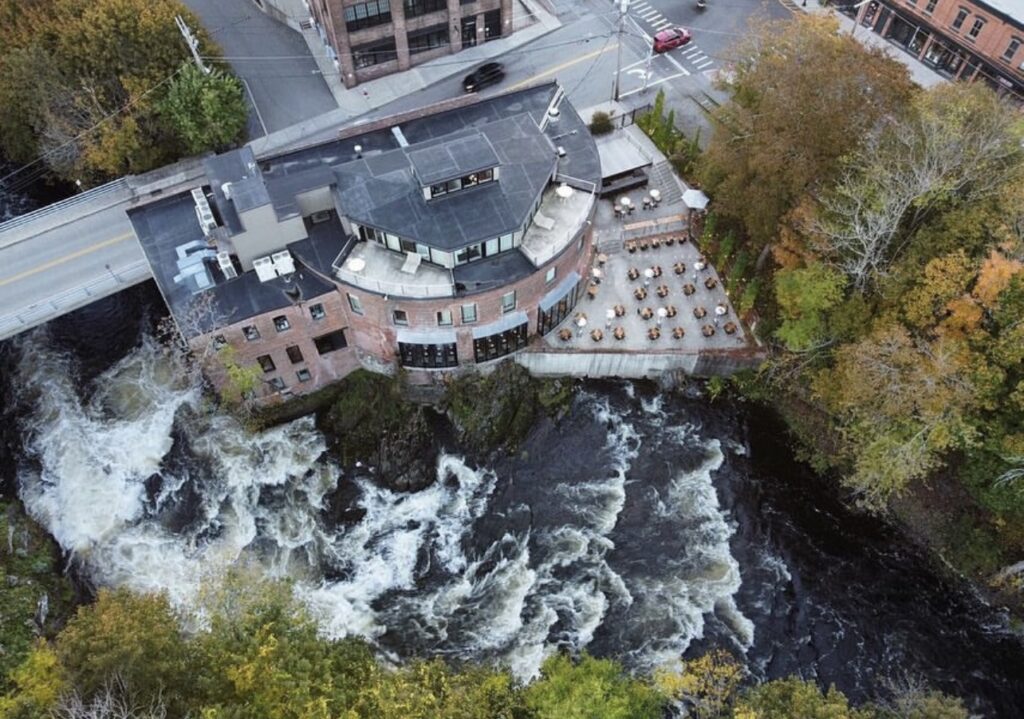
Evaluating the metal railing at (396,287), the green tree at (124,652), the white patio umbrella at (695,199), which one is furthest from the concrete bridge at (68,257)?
the white patio umbrella at (695,199)

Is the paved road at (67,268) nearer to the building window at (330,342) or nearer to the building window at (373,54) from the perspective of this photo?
the building window at (330,342)

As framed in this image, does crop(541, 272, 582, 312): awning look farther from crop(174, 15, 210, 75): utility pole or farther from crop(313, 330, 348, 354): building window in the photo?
crop(174, 15, 210, 75): utility pole

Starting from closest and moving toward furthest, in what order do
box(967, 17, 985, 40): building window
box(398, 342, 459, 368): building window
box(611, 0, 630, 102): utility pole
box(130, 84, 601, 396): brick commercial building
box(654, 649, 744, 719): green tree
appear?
box(654, 649, 744, 719): green tree
box(130, 84, 601, 396): brick commercial building
box(398, 342, 459, 368): building window
box(967, 17, 985, 40): building window
box(611, 0, 630, 102): utility pole

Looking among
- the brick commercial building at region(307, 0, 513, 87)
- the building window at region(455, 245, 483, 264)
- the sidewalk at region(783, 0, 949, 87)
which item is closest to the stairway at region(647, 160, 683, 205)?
the building window at region(455, 245, 483, 264)

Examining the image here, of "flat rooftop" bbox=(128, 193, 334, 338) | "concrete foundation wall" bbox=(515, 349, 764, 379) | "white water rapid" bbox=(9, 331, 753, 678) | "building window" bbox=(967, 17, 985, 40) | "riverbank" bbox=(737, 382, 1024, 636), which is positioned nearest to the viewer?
"riverbank" bbox=(737, 382, 1024, 636)

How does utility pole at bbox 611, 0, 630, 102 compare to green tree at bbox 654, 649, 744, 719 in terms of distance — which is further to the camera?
utility pole at bbox 611, 0, 630, 102

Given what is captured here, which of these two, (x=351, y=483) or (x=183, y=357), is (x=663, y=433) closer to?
(x=351, y=483)
